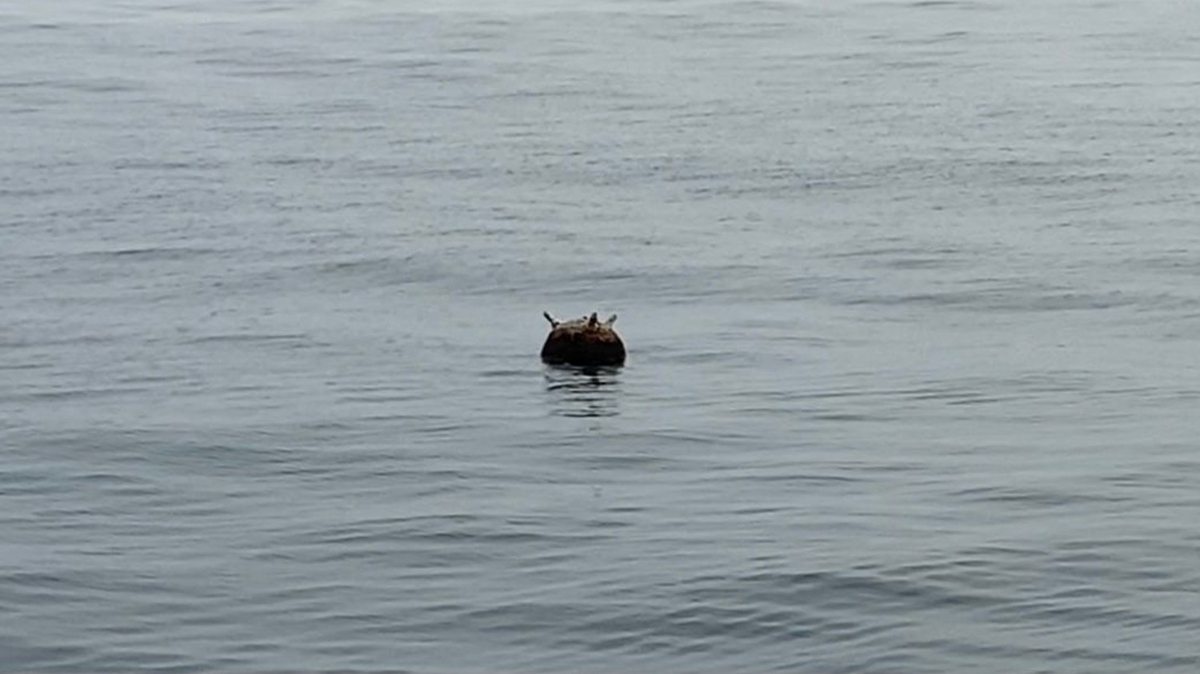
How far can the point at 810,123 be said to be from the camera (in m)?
51.2

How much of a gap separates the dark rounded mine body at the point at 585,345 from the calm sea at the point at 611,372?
14.0 inches

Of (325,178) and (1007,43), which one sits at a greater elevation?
(1007,43)

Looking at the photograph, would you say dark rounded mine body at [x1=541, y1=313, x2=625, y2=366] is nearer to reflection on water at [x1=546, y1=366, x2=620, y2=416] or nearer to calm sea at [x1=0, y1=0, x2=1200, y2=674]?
reflection on water at [x1=546, y1=366, x2=620, y2=416]

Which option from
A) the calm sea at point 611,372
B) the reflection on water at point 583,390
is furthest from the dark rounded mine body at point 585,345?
the calm sea at point 611,372

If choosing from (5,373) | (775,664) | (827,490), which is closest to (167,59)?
(5,373)

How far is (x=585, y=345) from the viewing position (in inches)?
1160

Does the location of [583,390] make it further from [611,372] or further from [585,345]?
[585,345]

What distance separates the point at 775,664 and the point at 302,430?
9467mm

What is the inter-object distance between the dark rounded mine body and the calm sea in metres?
0.35

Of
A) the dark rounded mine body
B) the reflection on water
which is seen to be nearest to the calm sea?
the reflection on water

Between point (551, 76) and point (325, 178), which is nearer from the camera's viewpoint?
point (325, 178)

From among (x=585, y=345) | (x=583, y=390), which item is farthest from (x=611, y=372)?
(x=583, y=390)

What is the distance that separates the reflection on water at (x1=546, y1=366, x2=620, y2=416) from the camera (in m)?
27.2

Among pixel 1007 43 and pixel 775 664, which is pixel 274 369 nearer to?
pixel 775 664
